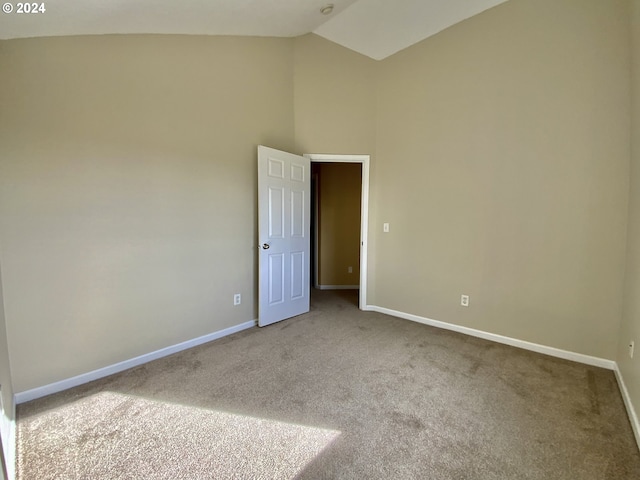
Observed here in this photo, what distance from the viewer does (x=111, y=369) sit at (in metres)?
2.23

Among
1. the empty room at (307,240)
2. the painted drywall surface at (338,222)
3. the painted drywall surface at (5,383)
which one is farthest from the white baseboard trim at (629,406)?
the painted drywall surface at (338,222)

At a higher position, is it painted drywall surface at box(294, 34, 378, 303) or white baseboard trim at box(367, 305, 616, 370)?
painted drywall surface at box(294, 34, 378, 303)

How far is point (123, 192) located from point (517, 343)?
3.71 m

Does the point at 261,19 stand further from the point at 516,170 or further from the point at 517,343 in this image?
the point at 517,343

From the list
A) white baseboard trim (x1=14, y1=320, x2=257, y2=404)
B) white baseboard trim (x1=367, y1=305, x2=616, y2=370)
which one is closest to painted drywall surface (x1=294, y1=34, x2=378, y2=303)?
white baseboard trim (x1=367, y1=305, x2=616, y2=370)

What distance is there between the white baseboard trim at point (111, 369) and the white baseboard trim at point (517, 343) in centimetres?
210

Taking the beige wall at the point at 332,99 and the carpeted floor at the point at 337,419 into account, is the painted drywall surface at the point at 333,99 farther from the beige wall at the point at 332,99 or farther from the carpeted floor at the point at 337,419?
the carpeted floor at the point at 337,419

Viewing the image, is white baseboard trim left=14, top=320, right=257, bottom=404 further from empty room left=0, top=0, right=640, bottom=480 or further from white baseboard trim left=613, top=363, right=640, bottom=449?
white baseboard trim left=613, top=363, right=640, bottom=449

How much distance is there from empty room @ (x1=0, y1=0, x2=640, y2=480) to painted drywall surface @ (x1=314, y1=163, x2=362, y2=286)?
133cm

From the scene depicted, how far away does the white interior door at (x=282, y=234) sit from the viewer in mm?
3107

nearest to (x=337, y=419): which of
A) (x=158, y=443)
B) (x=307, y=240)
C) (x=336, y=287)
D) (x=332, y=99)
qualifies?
(x=158, y=443)

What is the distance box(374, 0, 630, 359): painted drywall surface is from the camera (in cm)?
232

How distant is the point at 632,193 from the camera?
2139 millimetres

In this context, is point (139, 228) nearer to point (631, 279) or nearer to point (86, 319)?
point (86, 319)
